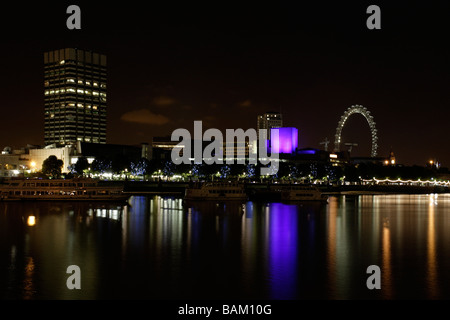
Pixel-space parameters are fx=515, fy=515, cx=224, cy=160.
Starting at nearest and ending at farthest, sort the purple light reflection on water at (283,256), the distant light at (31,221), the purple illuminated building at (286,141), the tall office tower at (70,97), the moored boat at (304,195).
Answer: the purple light reflection on water at (283,256) → the distant light at (31,221) → the moored boat at (304,195) → the tall office tower at (70,97) → the purple illuminated building at (286,141)

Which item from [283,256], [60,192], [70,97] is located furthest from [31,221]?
[70,97]

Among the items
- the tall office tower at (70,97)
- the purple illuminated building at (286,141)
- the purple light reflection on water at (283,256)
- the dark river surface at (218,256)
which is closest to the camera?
the dark river surface at (218,256)

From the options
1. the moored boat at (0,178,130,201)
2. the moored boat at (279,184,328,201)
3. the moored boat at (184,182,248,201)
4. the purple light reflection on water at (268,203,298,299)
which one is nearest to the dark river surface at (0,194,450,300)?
the purple light reflection on water at (268,203,298,299)

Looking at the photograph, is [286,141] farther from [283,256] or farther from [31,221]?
[283,256]

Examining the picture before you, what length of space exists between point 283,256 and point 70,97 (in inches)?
6640

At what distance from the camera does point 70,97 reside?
183375mm

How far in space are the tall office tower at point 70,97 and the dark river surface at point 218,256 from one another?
5519 inches

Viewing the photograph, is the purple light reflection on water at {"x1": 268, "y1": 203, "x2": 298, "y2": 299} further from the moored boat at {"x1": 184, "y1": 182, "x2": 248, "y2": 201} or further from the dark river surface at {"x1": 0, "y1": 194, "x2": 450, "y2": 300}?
the moored boat at {"x1": 184, "y1": 182, "x2": 248, "y2": 201}

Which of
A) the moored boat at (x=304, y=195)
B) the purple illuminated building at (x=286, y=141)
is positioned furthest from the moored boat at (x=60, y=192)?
the purple illuminated building at (x=286, y=141)

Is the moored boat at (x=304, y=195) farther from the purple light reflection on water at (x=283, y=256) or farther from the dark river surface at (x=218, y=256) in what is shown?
the purple light reflection on water at (x=283, y=256)

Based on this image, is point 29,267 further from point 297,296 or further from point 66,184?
point 66,184

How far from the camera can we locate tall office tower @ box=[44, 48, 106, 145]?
182625 mm

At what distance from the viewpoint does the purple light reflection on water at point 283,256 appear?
2035cm

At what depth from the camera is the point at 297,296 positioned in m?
19.3
